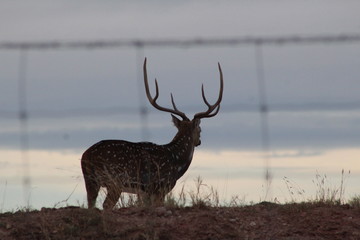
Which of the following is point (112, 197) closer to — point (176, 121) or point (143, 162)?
point (143, 162)

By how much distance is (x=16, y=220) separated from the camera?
412 inches

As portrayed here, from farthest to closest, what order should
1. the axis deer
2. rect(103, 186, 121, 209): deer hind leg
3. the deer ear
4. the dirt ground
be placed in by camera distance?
the deer ear
the axis deer
rect(103, 186, 121, 209): deer hind leg
the dirt ground

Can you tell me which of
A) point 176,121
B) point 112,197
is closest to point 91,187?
point 112,197

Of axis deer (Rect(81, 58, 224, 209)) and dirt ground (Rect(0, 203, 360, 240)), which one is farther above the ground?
axis deer (Rect(81, 58, 224, 209))

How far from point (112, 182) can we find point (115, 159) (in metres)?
0.66

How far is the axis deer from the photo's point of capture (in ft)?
43.6

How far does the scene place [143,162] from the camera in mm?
14047

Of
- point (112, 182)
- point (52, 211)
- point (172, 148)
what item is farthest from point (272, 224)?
point (172, 148)

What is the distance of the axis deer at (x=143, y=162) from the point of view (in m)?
13.3

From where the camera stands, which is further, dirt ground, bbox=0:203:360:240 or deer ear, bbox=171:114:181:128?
deer ear, bbox=171:114:181:128

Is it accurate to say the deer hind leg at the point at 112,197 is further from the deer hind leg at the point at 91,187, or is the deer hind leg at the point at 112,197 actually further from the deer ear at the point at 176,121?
the deer ear at the point at 176,121

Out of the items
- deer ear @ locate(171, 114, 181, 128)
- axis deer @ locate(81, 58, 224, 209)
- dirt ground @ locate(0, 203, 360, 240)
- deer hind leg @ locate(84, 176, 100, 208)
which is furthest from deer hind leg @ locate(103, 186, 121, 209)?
deer ear @ locate(171, 114, 181, 128)

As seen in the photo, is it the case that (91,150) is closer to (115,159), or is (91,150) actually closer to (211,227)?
(115,159)

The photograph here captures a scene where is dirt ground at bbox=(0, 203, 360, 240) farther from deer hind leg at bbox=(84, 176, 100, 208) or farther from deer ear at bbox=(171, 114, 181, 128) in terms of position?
Answer: deer ear at bbox=(171, 114, 181, 128)
